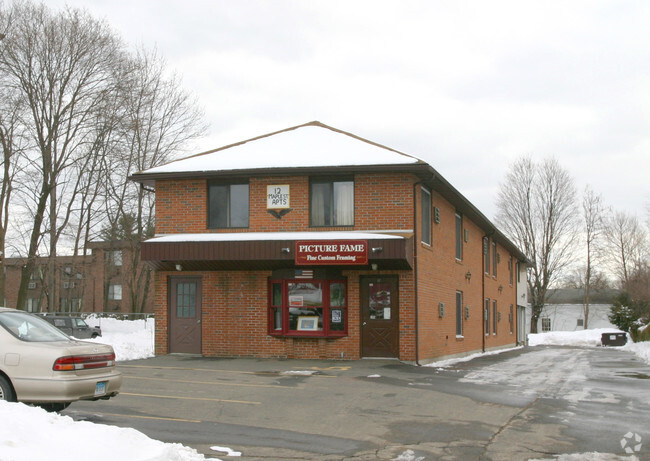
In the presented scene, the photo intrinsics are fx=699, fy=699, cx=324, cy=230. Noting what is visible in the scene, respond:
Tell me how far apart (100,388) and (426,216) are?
1403cm

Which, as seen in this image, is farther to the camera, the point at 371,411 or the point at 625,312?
the point at 625,312

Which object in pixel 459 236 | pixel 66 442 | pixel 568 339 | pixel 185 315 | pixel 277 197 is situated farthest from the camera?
pixel 568 339

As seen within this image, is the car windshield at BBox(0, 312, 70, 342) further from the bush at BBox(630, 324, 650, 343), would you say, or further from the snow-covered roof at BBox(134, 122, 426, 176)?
the bush at BBox(630, 324, 650, 343)

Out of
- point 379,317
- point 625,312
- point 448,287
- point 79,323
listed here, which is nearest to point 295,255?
point 379,317

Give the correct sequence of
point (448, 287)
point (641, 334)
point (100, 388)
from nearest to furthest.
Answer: point (100, 388) < point (448, 287) < point (641, 334)

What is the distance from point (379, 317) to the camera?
1977 centimetres

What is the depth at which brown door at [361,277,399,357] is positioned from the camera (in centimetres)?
1966

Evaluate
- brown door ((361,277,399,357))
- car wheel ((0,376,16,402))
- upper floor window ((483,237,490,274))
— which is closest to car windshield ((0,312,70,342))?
car wheel ((0,376,16,402))

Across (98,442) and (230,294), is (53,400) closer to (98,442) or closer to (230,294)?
(98,442)

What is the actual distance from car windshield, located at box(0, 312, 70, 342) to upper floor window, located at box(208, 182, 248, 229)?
10388mm

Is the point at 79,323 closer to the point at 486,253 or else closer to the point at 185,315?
the point at 185,315

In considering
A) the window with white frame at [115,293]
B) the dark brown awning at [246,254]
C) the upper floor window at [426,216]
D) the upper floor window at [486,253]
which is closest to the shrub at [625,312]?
the upper floor window at [486,253]

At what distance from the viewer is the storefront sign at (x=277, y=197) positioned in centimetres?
2009

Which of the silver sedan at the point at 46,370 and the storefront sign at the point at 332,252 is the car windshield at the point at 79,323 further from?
the silver sedan at the point at 46,370
